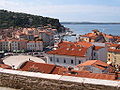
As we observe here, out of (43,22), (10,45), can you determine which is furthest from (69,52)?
(43,22)

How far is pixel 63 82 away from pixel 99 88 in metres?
0.80

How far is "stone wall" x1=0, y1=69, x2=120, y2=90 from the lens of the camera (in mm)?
4742

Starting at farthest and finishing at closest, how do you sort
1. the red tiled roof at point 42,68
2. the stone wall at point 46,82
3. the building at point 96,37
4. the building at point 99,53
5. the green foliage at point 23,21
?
the green foliage at point 23,21 → the building at point 96,37 → the building at point 99,53 → the red tiled roof at point 42,68 → the stone wall at point 46,82

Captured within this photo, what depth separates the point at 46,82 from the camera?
5.16 m

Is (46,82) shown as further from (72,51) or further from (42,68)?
(72,51)

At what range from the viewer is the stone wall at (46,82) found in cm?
474

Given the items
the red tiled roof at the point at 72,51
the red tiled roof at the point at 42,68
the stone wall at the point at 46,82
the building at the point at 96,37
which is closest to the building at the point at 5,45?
the building at the point at 96,37

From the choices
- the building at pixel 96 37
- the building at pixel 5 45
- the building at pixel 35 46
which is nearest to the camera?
the building at pixel 96 37

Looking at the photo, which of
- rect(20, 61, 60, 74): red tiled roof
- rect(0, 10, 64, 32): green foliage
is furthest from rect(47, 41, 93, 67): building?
rect(0, 10, 64, 32): green foliage

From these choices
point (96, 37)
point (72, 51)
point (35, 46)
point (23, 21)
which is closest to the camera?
point (72, 51)

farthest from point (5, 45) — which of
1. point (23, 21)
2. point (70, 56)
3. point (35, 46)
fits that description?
point (23, 21)

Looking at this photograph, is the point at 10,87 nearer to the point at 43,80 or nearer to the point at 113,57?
the point at 43,80

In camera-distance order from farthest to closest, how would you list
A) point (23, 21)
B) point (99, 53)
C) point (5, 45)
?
point (23, 21) < point (5, 45) < point (99, 53)

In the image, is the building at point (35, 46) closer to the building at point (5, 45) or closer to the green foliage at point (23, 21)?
the building at point (5, 45)
